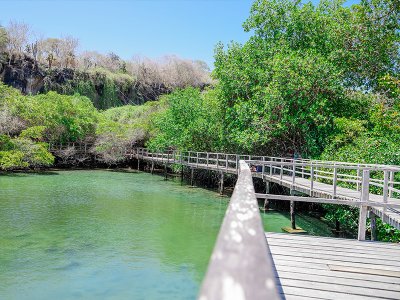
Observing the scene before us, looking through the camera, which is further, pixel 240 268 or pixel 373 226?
pixel 373 226

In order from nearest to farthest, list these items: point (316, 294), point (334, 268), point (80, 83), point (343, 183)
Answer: point (316, 294)
point (334, 268)
point (343, 183)
point (80, 83)

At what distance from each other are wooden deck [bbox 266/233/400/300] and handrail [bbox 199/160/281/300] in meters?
2.88

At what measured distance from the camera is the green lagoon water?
746cm

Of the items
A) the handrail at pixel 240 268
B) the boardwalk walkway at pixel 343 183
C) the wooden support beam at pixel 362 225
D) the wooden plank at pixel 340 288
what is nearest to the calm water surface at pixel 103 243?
the boardwalk walkway at pixel 343 183

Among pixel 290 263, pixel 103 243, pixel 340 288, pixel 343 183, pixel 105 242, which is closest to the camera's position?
pixel 340 288

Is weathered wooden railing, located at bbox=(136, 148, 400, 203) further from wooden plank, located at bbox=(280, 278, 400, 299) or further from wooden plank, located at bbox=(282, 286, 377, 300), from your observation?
wooden plank, located at bbox=(282, 286, 377, 300)

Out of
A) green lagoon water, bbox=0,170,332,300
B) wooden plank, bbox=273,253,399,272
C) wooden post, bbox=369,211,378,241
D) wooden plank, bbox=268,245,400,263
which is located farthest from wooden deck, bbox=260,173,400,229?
wooden plank, bbox=273,253,399,272

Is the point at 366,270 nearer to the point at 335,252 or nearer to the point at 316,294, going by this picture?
the point at 335,252

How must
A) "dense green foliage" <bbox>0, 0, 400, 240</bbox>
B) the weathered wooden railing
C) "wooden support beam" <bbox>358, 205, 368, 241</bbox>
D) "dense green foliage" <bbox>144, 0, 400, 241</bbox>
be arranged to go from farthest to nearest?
1. "dense green foliage" <bbox>144, 0, 400, 241</bbox>
2. "dense green foliage" <bbox>0, 0, 400, 240</bbox>
3. the weathered wooden railing
4. "wooden support beam" <bbox>358, 205, 368, 241</bbox>

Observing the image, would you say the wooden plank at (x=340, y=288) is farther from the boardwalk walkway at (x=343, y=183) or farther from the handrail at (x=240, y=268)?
the handrail at (x=240, y=268)

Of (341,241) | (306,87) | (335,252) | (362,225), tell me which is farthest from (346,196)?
(306,87)

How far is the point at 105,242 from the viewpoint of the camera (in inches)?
415

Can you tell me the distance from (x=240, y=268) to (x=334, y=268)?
418 centimetres

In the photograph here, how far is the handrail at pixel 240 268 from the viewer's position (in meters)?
0.67
